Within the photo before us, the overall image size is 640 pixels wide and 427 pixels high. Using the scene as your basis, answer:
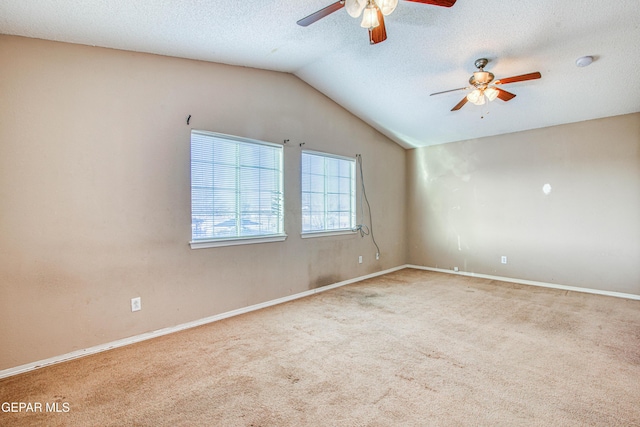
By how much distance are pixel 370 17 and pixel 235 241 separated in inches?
105

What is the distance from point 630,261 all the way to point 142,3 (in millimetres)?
A: 6326

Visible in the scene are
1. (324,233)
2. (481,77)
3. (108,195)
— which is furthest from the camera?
(324,233)

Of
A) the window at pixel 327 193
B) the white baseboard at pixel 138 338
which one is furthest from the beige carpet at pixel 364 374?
the window at pixel 327 193

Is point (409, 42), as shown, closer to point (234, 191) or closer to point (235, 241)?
point (234, 191)

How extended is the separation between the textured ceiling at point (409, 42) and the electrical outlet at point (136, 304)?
7.66 feet

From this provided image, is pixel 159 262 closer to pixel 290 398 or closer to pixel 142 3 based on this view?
pixel 290 398

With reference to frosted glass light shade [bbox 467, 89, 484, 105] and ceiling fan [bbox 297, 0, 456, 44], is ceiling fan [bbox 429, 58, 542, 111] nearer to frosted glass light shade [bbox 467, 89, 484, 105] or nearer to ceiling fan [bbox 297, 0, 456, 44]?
frosted glass light shade [bbox 467, 89, 484, 105]

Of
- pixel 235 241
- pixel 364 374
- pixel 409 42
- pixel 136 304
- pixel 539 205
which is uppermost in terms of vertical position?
pixel 409 42

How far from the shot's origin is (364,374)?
2330 millimetres

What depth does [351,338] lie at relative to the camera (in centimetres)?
298

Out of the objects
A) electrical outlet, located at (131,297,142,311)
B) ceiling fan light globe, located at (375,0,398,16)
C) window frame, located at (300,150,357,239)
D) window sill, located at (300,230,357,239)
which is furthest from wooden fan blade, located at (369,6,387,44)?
electrical outlet, located at (131,297,142,311)

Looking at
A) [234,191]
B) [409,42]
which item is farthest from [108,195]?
[409,42]

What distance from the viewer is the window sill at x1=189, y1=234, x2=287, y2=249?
11.0 feet

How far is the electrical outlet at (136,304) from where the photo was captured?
9.62 feet
